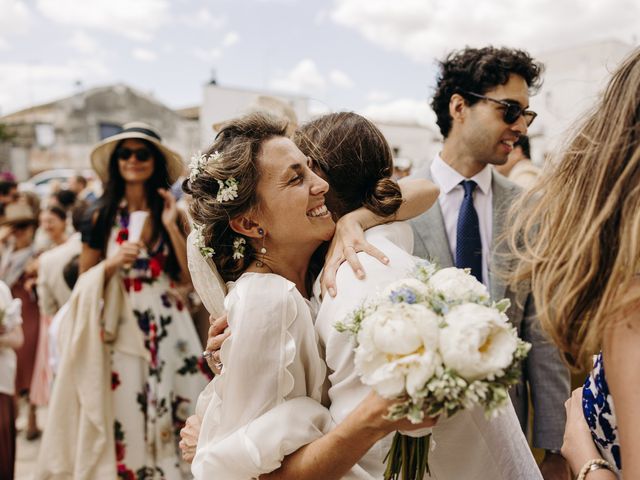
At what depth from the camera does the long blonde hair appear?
3.87ft

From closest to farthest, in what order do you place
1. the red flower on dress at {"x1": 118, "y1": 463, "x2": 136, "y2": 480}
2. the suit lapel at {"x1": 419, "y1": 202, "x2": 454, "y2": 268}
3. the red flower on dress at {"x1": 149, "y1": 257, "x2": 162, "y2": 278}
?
the suit lapel at {"x1": 419, "y1": 202, "x2": 454, "y2": 268}
the red flower on dress at {"x1": 118, "y1": 463, "x2": 136, "y2": 480}
the red flower on dress at {"x1": 149, "y1": 257, "x2": 162, "y2": 278}

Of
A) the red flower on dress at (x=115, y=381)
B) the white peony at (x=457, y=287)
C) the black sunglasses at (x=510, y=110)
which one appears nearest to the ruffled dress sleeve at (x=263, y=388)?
the white peony at (x=457, y=287)

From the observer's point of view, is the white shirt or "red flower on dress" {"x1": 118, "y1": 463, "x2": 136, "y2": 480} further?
A: "red flower on dress" {"x1": 118, "y1": 463, "x2": 136, "y2": 480}

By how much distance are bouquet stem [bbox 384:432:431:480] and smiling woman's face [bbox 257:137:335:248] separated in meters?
0.71

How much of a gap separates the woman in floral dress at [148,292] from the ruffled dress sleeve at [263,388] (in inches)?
86.6

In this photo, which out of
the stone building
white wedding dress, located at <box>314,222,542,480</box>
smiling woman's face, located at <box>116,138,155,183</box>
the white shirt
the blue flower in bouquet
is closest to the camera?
the blue flower in bouquet

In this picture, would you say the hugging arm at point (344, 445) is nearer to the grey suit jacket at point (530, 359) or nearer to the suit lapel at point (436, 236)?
the grey suit jacket at point (530, 359)

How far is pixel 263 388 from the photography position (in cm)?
148

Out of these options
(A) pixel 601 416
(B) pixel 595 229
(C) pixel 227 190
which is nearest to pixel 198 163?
(C) pixel 227 190

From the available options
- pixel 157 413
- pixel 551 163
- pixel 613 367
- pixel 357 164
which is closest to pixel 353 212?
pixel 357 164

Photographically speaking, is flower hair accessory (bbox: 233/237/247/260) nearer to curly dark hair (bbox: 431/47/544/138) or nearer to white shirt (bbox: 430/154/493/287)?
white shirt (bbox: 430/154/493/287)

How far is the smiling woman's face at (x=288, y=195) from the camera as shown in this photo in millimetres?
1775

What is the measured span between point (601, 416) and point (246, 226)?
117cm

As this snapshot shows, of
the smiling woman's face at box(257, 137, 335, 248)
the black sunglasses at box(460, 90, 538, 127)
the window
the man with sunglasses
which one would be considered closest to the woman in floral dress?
the man with sunglasses
